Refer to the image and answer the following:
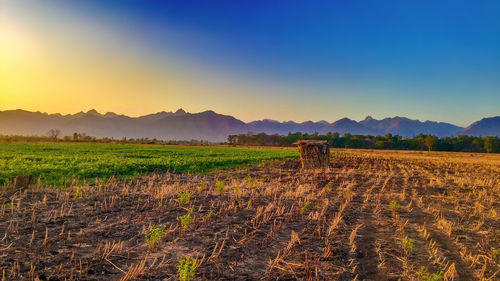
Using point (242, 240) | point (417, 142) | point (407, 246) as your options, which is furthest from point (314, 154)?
point (417, 142)

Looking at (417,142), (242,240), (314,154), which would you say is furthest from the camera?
(417,142)

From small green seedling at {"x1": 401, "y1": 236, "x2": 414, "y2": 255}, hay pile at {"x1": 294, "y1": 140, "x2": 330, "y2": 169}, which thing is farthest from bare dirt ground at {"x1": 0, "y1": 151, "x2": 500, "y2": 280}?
hay pile at {"x1": 294, "y1": 140, "x2": 330, "y2": 169}

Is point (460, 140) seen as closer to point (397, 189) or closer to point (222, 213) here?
point (397, 189)

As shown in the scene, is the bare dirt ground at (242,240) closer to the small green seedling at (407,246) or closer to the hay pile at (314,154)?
the small green seedling at (407,246)

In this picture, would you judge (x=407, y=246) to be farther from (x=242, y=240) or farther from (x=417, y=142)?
(x=417, y=142)

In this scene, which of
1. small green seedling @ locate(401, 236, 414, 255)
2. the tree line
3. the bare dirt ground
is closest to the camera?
the bare dirt ground

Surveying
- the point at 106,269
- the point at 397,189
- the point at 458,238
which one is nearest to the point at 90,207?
the point at 106,269

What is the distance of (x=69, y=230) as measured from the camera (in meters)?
6.20

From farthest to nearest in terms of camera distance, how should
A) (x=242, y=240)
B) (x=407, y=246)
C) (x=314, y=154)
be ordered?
(x=314, y=154) < (x=242, y=240) < (x=407, y=246)

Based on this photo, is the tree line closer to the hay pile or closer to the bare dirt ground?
the hay pile

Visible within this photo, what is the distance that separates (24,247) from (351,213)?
26.4ft

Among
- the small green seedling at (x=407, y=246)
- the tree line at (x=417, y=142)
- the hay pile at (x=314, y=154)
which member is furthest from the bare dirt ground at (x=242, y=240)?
the tree line at (x=417, y=142)

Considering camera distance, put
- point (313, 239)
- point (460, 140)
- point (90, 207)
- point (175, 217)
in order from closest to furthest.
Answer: point (313, 239)
point (175, 217)
point (90, 207)
point (460, 140)

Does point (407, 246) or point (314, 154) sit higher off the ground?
point (314, 154)
